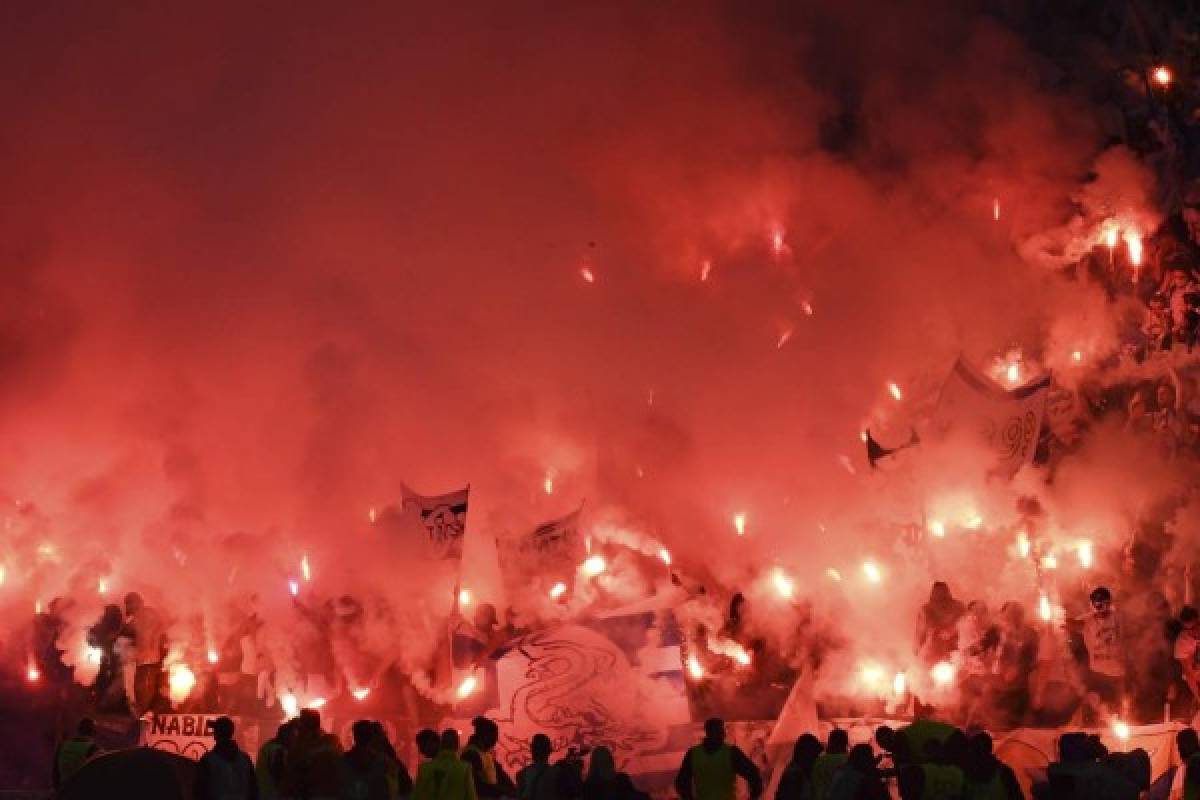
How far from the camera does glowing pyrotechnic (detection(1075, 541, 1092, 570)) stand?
1425 cm

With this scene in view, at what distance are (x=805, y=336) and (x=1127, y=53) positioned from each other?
20.7 feet

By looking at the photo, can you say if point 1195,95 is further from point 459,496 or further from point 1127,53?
point 459,496

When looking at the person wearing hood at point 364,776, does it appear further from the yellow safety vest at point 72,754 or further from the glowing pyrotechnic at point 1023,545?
the glowing pyrotechnic at point 1023,545

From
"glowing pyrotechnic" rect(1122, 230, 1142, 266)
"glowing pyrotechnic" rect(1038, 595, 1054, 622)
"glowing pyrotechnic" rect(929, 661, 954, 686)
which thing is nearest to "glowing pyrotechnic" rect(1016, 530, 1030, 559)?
"glowing pyrotechnic" rect(1038, 595, 1054, 622)

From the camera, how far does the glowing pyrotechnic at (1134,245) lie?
15.7m

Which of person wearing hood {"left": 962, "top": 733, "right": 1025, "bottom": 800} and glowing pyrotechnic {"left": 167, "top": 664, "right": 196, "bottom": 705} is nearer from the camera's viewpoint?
person wearing hood {"left": 962, "top": 733, "right": 1025, "bottom": 800}

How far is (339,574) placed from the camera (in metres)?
20.1

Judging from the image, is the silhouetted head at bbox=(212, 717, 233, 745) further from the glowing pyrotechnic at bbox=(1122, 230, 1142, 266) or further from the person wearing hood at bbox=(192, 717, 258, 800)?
the glowing pyrotechnic at bbox=(1122, 230, 1142, 266)

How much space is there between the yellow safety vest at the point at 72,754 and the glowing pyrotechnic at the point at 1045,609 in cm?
961

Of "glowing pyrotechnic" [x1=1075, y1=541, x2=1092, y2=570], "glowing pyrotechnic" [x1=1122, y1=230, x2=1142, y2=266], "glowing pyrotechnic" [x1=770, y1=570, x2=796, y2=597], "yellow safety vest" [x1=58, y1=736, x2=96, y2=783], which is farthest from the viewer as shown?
"glowing pyrotechnic" [x1=770, y1=570, x2=796, y2=597]

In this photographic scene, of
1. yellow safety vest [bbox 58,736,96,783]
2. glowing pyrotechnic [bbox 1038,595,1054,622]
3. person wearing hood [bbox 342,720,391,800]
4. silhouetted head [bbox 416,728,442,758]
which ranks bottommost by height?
person wearing hood [bbox 342,720,391,800]

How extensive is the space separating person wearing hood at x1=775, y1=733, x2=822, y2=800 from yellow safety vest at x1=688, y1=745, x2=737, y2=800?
16.5 inches

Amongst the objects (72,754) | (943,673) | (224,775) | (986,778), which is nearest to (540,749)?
(224,775)

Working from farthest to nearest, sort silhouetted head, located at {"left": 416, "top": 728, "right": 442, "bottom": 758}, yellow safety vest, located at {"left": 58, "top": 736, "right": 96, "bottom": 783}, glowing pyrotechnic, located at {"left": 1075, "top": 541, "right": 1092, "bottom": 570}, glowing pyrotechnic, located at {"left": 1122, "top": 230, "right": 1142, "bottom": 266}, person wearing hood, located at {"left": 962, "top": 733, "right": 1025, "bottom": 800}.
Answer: glowing pyrotechnic, located at {"left": 1122, "top": 230, "right": 1142, "bottom": 266}, glowing pyrotechnic, located at {"left": 1075, "top": 541, "right": 1092, "bottom": 570}, yellow safety vest, located at {"left": 58, "top": 736, "right": 96, "bottom": 783}, silhouetted head, located at {"left": 416, "top": 728, "right": 442, "bottom": 758}, person wearing hood, located at {"left": 962, "top": 733, "right": 1025, "bottom": 800}
